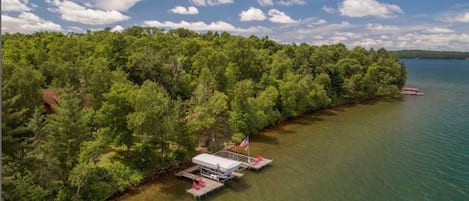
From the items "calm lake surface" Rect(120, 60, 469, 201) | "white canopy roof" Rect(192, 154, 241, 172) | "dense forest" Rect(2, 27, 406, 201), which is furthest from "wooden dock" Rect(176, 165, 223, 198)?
"dense forest" Rect(2, 27, 406, 201)

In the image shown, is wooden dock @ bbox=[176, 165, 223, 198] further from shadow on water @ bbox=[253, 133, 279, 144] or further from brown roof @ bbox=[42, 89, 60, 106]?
brown roof @ bbox=[42, 89, 60, 106]

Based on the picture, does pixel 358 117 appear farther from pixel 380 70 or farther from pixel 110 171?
pixel 110 171

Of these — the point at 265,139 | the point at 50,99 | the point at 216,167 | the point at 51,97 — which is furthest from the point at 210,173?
the point at 51,97

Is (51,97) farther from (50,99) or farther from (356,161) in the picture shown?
(356,161)

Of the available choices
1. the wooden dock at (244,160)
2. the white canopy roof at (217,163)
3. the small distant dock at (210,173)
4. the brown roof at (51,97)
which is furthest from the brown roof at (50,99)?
the wooden dock at (244,160)

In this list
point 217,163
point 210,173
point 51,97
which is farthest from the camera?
point 51,97

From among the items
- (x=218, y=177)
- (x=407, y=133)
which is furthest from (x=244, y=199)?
(x=407, y=133)

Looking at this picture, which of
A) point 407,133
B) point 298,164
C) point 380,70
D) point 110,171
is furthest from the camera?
point 380,70
